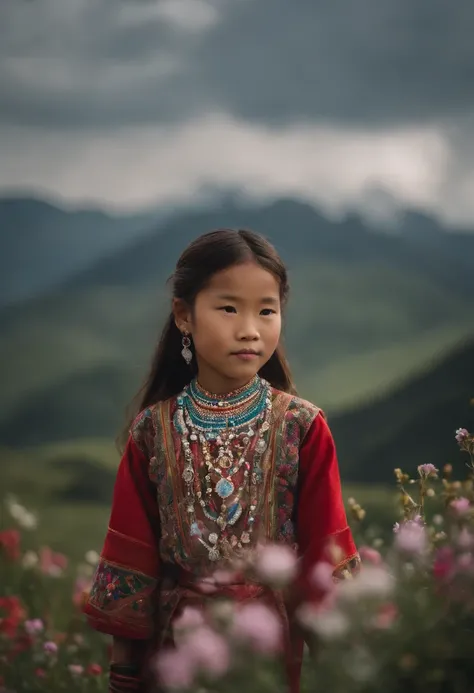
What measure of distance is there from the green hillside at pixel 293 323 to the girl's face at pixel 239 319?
3.09 metres

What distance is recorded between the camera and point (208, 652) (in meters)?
1.20

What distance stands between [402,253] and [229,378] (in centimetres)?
344

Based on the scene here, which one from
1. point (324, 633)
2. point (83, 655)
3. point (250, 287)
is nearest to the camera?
point (324, 633)

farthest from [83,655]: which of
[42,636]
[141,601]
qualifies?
[141,601]

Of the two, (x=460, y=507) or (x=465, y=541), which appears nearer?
(x=465, y=541)

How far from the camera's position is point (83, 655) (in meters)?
3.39

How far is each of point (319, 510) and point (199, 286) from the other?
545 mm

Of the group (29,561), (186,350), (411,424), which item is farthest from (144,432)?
(411,424)

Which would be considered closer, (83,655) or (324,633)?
(324,633)

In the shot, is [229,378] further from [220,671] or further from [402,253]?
[402,253]

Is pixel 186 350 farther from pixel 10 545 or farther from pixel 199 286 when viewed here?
pixel 10 545

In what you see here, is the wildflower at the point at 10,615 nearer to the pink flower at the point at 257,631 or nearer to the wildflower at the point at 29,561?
the wildflower at the point at 29,561

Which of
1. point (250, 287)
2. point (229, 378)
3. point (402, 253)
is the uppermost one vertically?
point (402, 253)

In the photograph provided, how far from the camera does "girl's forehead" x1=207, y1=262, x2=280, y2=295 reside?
6.82ft
